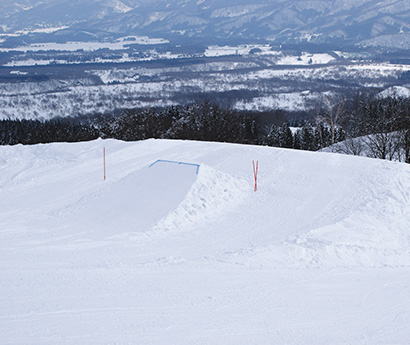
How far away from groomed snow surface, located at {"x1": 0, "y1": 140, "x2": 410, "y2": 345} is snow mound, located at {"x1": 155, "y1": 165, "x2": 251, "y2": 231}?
0.04 meters

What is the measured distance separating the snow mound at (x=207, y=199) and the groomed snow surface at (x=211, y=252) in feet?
0.14

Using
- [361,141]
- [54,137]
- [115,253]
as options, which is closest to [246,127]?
[54,137]

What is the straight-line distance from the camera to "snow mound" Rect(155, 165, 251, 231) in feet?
42.8

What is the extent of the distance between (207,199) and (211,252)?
10.1 ft

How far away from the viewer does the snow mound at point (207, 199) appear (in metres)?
13.0

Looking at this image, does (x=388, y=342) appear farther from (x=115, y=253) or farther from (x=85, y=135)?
(x=85, y=135)

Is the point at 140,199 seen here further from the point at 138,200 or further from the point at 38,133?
the point at 38,133

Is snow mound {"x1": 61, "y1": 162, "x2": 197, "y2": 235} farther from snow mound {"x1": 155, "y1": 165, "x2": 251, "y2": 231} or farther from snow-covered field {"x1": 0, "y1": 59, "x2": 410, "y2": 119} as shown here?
snow-covered field {"x1": 0, "y1": 59, "x2": 410, "y2": 119}

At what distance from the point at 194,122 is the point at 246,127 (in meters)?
15.2

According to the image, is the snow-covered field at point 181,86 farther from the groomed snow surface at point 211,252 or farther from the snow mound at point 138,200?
the snow mound at point 138,200

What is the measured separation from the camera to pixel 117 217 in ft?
44.2

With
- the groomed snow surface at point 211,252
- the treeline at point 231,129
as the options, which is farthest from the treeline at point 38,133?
the groomed snow surface at point 211,252

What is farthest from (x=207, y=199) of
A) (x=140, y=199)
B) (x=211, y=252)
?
(x=211, y=252)

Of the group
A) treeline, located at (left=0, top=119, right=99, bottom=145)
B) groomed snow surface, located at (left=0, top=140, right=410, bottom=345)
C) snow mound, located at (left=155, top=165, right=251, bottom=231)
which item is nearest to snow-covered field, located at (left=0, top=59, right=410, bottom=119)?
treeline, located at (left=0, top=119, right=99, bottom=145)
